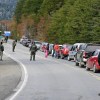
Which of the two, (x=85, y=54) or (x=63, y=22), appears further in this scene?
(x=63, y=22)

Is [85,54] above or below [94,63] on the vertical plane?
above

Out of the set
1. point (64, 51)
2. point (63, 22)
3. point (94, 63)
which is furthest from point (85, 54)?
point (63, 22)

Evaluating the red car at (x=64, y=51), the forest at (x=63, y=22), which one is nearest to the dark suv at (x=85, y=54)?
the red car at (x=64, y=51)

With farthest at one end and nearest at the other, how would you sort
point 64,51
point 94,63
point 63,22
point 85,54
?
point 63,22, point 64,51, point 85,54, point 94,63

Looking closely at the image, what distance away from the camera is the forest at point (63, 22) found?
63.9 meters

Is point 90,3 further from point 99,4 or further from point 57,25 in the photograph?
point 57,25

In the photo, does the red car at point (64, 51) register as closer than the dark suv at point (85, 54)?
No

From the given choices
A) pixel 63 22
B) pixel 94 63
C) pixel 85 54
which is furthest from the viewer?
pixel 63 22

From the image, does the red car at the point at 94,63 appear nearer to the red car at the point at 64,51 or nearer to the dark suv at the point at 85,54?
the dark suv at the point at 85,54

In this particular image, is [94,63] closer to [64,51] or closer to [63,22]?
[64,51]

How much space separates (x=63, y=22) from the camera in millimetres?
84125

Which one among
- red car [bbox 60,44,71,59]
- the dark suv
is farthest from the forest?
the dark suv

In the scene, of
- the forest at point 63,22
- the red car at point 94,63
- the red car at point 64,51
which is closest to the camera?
the red car at point 94,63

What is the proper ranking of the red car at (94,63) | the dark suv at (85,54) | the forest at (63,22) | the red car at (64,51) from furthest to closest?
the forest at (63,22) → the red car at (64,51) → the dark suv at (85,54) → the red car at (94,63)
